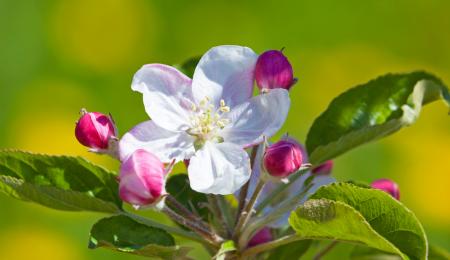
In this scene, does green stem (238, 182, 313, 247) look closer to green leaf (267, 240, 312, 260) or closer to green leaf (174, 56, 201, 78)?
green leaf (267, 240, 312, 260)

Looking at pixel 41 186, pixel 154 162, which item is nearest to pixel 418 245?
pixel 154 162

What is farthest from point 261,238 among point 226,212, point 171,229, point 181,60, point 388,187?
Result: point 181,60

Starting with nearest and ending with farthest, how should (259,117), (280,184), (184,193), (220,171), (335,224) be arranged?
(335,224)
(220,171)
(259,117)
(280,184)
(184,193)

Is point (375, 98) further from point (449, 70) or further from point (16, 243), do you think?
point (449, 70)

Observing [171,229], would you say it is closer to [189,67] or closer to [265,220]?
[265,220]

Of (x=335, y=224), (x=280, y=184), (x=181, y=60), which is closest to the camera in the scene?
(x=335, y=224)

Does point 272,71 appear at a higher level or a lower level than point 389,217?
higher

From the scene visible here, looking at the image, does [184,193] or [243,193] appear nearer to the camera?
[243,193]
